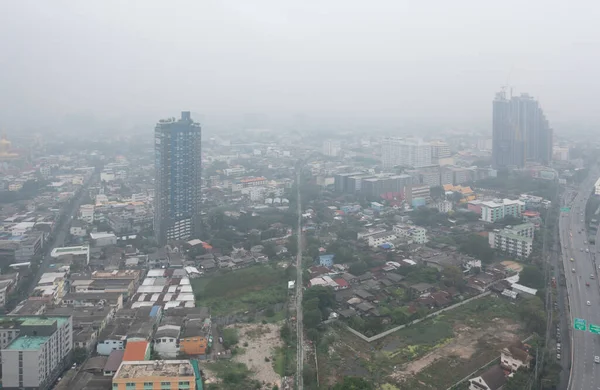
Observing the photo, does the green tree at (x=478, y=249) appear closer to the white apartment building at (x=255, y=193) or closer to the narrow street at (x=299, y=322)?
the narrow street at (x=299, y=322)

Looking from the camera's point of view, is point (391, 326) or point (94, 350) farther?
point (391, 326)

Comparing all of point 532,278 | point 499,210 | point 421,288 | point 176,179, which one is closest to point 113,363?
point 421,288

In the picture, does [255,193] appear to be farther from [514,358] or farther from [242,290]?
[514,358]

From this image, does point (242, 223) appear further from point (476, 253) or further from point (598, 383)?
point (598, 383)

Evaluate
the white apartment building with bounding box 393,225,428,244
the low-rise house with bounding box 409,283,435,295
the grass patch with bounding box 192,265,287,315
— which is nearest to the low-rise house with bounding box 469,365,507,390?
the low-rise house with bounding box 409,283,435,295

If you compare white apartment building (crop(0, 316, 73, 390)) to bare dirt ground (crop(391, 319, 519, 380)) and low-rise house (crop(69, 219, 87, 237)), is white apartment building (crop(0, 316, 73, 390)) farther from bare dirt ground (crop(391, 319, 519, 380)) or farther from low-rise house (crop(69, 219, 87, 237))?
low-rise house (crop(69, 219, 87, 237))

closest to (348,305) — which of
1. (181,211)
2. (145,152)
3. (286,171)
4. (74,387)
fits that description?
(74,387)
